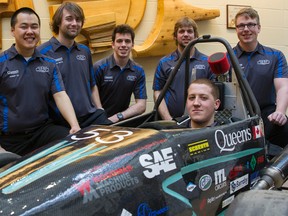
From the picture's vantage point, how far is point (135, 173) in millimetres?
1877

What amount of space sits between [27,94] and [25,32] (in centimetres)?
46

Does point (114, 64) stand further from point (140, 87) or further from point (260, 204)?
point (260, 204)

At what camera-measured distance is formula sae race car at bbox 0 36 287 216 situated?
5.58 ft

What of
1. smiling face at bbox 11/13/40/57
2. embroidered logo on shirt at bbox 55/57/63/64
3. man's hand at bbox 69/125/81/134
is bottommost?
man's hand at bbox 69/125/81/134

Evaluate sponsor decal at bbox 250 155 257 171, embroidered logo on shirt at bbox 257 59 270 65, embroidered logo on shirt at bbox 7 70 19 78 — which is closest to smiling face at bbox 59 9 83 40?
embroidered logo on shirt at bbox 7 70 19 78

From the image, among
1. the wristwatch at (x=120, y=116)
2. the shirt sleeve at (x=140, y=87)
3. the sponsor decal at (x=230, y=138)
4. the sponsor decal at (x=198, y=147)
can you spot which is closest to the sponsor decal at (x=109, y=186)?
the sponsor decal at (x=198, y=147)

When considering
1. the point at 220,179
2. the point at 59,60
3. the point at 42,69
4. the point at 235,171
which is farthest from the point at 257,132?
the point at 59,60

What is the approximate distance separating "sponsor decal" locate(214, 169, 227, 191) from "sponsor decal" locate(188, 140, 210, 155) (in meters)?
A: 0.15

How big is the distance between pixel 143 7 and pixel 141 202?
11.9 ft

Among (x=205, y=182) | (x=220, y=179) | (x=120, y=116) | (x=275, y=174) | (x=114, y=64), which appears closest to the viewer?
(x=205, y=182)

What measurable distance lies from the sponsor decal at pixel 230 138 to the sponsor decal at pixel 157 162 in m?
0.41

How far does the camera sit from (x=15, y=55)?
3146 millimetres

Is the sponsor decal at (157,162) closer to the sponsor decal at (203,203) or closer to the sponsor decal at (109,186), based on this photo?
the sponsor decal at (109,186)

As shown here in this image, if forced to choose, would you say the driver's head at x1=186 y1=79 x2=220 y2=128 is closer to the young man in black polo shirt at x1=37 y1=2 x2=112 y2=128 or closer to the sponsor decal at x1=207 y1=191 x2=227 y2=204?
the sponsor decal at x1=207 y1=191 x2=227 y2=204
